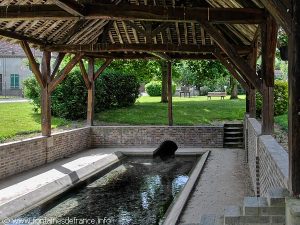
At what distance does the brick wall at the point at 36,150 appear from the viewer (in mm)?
10062

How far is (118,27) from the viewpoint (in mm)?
13867

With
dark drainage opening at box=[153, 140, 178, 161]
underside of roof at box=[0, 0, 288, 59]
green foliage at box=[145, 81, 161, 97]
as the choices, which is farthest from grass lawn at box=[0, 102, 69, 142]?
green foliage at box=[145, 81, 161, 97]

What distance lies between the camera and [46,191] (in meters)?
8.74

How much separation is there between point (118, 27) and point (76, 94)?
15.7 ft

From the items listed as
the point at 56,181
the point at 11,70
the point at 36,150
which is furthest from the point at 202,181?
the point at 11,70

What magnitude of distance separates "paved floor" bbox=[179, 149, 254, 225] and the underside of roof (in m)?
3.30

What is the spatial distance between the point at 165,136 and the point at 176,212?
8763mm

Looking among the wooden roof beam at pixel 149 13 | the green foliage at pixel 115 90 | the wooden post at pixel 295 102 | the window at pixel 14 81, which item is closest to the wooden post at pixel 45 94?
the wooden roof beam at pixel 149 13

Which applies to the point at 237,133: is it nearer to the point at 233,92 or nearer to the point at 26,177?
the point at 26,177

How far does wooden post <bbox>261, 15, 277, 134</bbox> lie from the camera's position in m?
7.04

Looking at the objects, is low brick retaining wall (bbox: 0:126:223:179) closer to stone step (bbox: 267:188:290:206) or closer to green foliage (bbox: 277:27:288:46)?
green foliage (bbox: 277:27:288:46)

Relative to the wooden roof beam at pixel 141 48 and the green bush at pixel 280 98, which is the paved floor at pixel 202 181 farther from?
the green bush at pixel 280 98

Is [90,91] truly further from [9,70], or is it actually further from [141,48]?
[9,70]

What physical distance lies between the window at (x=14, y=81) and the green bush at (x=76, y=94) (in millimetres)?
19957
